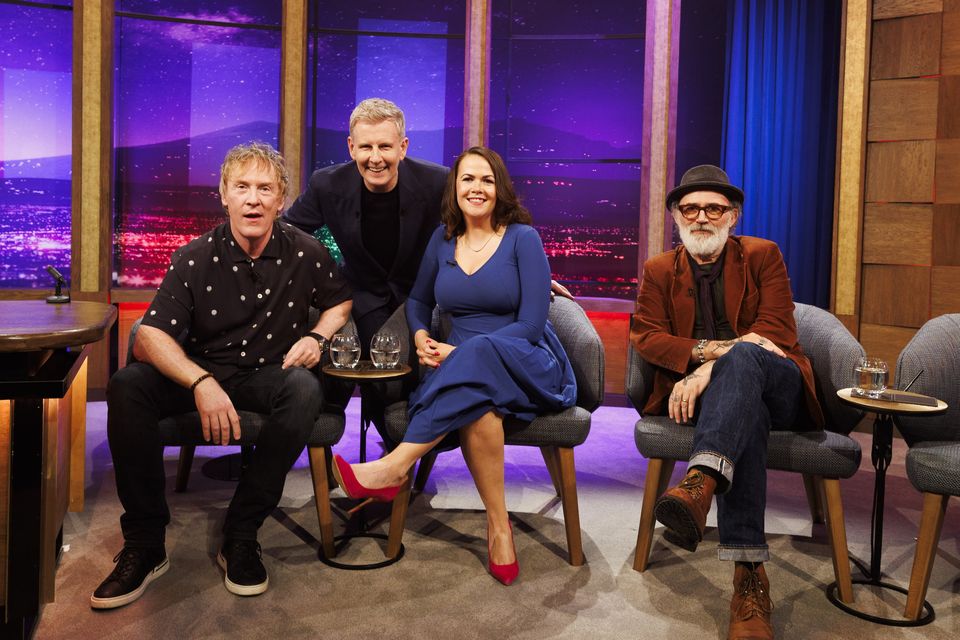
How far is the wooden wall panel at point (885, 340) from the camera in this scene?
4719mm

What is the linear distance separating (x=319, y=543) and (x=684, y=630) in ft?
4.22

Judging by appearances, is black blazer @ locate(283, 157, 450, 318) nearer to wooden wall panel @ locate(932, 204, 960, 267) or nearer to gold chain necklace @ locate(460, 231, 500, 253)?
gold chain necklace @ locate(460, 231, 500, 253)

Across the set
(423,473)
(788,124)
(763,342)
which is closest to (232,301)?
(423,473)

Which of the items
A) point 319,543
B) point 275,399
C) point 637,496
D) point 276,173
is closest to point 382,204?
point 276,173

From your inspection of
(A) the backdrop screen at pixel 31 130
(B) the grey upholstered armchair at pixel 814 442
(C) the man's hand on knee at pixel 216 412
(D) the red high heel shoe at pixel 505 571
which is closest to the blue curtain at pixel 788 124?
(B) the grey upholstered armchair at pixel 814 442

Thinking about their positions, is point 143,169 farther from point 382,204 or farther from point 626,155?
point 626,155

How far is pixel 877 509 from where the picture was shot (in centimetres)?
258

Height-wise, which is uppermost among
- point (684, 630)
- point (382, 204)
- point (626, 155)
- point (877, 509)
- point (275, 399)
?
point (626, 155)

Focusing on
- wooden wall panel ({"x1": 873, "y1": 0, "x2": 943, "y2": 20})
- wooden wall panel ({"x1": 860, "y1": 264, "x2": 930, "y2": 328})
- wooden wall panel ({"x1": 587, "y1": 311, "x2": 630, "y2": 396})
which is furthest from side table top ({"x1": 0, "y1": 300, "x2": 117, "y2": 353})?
wooden wall panel ({"x1": 873, "y1": 0, "x2": 943, "y2": 20})

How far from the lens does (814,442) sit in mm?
2562

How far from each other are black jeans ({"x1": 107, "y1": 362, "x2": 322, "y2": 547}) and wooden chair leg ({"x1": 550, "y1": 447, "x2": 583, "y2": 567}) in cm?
83

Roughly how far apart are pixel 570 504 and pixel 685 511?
2.23ft

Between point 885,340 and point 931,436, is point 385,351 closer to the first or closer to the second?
point 931,436

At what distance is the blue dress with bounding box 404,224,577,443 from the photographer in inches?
105
